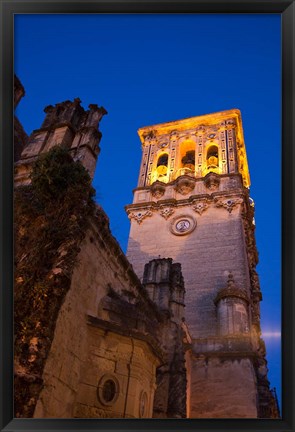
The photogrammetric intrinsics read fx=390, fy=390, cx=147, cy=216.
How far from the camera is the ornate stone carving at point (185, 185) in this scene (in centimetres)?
2712

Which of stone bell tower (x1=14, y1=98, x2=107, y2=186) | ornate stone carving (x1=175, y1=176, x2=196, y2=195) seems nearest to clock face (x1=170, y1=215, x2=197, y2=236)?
ornate stone carving (x1=175, y1=176, x2=196, y2=195)

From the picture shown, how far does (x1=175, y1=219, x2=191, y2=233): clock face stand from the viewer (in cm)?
2509

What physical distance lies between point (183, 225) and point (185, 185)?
10.9ft

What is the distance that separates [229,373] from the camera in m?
16.5

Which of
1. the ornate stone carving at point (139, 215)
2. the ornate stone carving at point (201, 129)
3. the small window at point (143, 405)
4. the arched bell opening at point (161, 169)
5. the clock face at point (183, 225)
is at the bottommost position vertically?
the small window at point (143, 405)

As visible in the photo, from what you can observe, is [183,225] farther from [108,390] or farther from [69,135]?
[108,390]

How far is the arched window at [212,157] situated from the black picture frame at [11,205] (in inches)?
948

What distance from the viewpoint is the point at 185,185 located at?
2720 centimetres

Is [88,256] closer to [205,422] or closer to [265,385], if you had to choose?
[205,422]

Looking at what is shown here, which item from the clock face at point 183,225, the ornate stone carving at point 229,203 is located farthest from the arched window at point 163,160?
the ornate stone carving at point 229,203

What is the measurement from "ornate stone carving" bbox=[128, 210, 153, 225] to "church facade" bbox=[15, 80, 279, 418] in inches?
3.3

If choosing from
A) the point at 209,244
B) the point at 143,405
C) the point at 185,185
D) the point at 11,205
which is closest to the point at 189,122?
the point at 185,185

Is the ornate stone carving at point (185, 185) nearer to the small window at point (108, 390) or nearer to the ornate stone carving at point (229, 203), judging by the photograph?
the ornate stone carving at point (229, 203)

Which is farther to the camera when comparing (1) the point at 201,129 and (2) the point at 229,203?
(1) the point at 201,129
